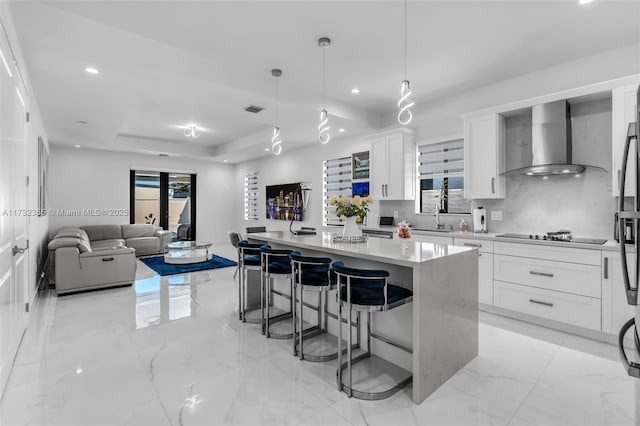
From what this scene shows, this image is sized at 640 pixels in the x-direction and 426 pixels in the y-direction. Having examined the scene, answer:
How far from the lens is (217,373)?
8.07ft

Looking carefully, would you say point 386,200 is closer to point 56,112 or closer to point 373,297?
point 373,297

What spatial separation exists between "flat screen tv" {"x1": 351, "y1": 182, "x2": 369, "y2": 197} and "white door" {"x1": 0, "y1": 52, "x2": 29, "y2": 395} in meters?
4.64

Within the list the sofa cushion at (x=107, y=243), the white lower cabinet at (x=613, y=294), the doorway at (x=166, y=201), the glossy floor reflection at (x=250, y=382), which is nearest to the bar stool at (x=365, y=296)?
the glossy floor reflection at (x=250, y=382)

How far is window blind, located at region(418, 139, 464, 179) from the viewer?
191 inches

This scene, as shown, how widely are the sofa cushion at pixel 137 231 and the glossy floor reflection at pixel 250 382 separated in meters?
4.81

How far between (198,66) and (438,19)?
246 centimetres

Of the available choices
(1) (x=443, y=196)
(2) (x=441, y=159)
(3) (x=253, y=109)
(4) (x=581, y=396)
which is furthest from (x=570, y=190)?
(3) (x=253, y=109)

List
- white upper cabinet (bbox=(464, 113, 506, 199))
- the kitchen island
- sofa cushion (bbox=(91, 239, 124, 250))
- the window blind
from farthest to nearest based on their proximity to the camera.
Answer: sofa cushion (bbox=(91, 239, 124, 250)) → the window blind → white upper cabinet (bbox=(464, 113, 506, 199)) → the kitchen island

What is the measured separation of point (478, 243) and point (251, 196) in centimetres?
715

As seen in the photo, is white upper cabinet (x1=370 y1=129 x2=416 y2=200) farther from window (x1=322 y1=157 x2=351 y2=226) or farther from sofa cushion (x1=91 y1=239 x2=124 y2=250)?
sofa cushion (x1=91 y1=239 x2=124 y2=250)

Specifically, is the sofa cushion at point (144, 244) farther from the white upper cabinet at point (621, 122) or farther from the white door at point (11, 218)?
the white upper cabinet at point (621, 122)

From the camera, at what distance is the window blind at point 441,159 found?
4859 millimetres

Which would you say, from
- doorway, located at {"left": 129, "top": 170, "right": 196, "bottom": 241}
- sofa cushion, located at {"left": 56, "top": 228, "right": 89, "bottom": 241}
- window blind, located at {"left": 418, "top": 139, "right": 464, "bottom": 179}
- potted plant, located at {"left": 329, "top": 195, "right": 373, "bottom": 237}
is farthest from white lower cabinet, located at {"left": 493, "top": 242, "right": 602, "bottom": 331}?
doorway, located at {"left": 129, "top": 170, "right": 196, "bottom": 241}

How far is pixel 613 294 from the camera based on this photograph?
298cm
